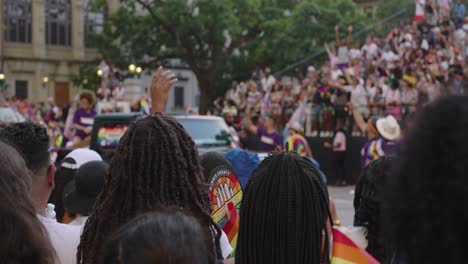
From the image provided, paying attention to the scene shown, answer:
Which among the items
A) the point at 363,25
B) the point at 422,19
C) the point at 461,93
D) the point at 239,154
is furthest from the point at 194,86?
the point at 461,93

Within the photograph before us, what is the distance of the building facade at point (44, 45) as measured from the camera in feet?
185

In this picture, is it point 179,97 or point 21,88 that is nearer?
point 21,88

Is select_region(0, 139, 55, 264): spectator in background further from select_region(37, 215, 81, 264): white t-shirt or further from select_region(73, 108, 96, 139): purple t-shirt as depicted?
select_region(73, 108, 96, 139): purple t-shirt

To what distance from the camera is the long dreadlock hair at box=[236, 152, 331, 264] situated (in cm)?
306

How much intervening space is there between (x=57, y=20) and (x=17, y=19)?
10.6 feet

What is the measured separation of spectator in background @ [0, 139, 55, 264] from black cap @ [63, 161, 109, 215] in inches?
86.2

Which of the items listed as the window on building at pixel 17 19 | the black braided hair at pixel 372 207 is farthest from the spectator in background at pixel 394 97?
the window on building at pixel 17 19

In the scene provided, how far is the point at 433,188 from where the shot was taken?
5.20 ft

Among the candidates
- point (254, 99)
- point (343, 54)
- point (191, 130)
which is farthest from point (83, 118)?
point (343, 54)

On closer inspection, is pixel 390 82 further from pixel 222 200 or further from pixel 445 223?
pixel 445 223

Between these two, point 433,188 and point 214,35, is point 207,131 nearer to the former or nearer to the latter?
point 433,188

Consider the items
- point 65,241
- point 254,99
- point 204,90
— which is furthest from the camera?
point 204,90

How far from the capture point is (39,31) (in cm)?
5741

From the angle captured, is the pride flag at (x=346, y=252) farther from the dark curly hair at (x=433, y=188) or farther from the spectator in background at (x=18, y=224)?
the dark curly hair at (x=433, y=188)
